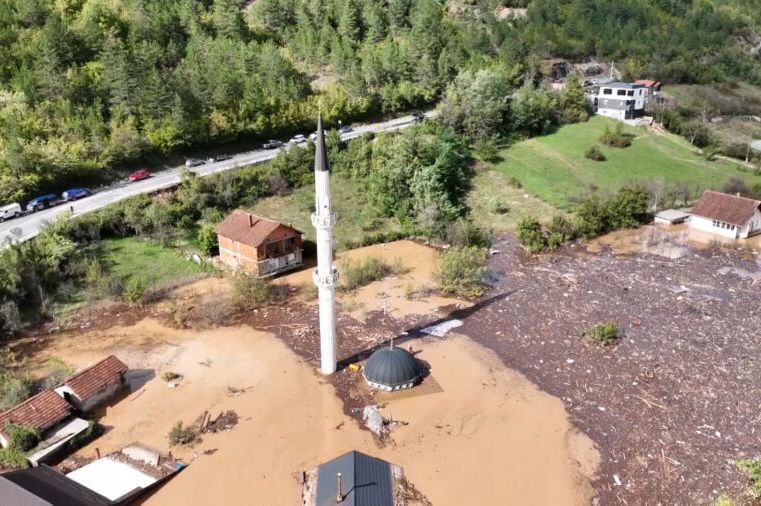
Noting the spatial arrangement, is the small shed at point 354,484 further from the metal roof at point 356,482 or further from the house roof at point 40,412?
the house roof at point 40,412

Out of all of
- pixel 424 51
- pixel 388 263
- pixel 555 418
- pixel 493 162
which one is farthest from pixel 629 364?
pixel 424 51

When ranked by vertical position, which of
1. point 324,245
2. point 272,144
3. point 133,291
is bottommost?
point 133,291

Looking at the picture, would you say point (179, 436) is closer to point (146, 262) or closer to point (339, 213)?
point (146, 262)

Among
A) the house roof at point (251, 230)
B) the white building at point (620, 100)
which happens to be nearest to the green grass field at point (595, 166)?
the white building at point (620, 100)

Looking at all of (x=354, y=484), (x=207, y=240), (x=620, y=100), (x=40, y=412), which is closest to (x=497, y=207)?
(x=207, y=240)

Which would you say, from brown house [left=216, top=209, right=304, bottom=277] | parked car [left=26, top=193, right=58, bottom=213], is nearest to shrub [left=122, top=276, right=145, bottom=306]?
brown house [left=216, top=209, right=304, bottom=277]

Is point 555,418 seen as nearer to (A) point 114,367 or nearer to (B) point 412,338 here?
(B) point 412,338

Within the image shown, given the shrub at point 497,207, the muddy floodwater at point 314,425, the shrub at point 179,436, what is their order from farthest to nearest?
the shrub at point 497,207 < the shrub at point 179,436 < the muddy floodwater at point 314,425
